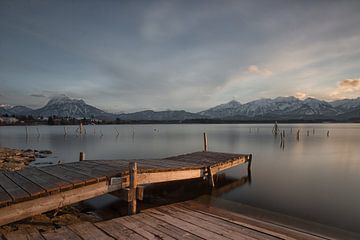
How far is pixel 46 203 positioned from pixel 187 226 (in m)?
3.98

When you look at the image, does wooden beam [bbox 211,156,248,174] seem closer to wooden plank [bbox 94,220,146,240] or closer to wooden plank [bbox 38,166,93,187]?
wooden plank [bbox 38,166,93,187]

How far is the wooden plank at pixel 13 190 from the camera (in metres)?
6.12

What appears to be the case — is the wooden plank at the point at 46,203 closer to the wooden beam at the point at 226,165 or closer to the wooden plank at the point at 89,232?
the wooden plank at the point at 89,232

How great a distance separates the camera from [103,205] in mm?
11281

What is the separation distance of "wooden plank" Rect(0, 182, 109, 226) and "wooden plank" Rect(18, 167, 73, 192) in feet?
0.61

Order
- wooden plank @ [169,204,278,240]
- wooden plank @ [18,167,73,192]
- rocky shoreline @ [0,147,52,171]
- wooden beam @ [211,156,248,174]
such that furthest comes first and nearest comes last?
rocky shoreline @ [0,147,52,171], wooden beam @ [211,156,248,174], wooden plank @ [18,167,73,192], wooden plank @ [169,204,278,240]

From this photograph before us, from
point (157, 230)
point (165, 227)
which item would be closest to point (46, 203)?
point (157, 230)

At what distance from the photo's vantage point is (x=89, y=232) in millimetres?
5875

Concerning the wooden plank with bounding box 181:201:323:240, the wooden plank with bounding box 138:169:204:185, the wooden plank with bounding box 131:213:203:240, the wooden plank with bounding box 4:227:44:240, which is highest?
the wooden plank with bounding box 138:169:204:185

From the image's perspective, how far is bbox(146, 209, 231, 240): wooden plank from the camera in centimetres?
591

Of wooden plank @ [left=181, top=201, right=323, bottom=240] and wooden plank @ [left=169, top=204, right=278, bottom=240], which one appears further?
wooden plank @ [left=181, top=201, right=323, bottom=240]

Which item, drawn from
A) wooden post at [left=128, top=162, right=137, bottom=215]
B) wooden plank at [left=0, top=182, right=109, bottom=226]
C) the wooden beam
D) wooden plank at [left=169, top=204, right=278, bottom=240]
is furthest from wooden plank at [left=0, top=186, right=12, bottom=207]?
the wooden beam

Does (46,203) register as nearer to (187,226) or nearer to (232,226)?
(187,226)

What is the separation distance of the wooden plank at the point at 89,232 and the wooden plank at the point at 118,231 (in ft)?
0.51
